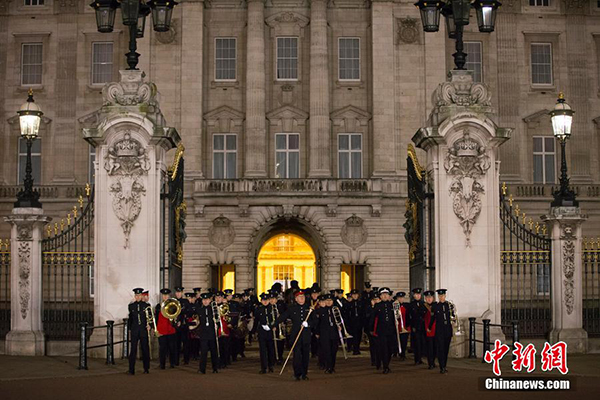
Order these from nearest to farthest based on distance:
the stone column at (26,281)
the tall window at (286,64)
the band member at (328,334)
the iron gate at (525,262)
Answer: the band member at (328,334) → the iron gate at (525,262) → the stone column at (26,281) → the tall window at (286,64)

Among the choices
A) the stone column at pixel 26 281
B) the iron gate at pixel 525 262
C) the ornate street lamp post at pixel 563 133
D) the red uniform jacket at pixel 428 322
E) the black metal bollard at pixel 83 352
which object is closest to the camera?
the black metal bollard at pixel 83 352

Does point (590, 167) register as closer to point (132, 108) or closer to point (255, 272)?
point (255, 272)

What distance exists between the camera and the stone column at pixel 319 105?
5250cm

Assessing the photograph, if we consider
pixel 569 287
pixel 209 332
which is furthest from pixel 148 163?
pixel 569 287

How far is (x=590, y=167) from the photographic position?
176 feet

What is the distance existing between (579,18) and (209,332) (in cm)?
4016

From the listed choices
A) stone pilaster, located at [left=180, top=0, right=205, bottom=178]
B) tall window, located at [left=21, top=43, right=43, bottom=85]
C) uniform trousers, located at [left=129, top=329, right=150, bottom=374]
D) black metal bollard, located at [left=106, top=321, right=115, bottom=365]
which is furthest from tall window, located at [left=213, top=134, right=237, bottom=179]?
uniform trousers, located at [left=129, top=329, right=150, bottom=374]

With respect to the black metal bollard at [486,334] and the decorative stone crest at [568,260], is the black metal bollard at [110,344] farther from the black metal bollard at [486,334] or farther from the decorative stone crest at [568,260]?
the decorative stone crest at [568,260]

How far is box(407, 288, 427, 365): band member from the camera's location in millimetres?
21469

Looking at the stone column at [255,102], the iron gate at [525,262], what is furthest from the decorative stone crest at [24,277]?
the stone column at [255,102]

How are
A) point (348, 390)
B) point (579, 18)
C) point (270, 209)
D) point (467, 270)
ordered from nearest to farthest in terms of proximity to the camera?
point (348, 390) → point (467, 270) → point (270, 209) → point (579, 18)

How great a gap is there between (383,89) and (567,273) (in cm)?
3058

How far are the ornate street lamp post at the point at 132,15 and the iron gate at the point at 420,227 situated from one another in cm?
640

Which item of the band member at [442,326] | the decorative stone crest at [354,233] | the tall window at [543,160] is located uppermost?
the tall window at [543,160]
